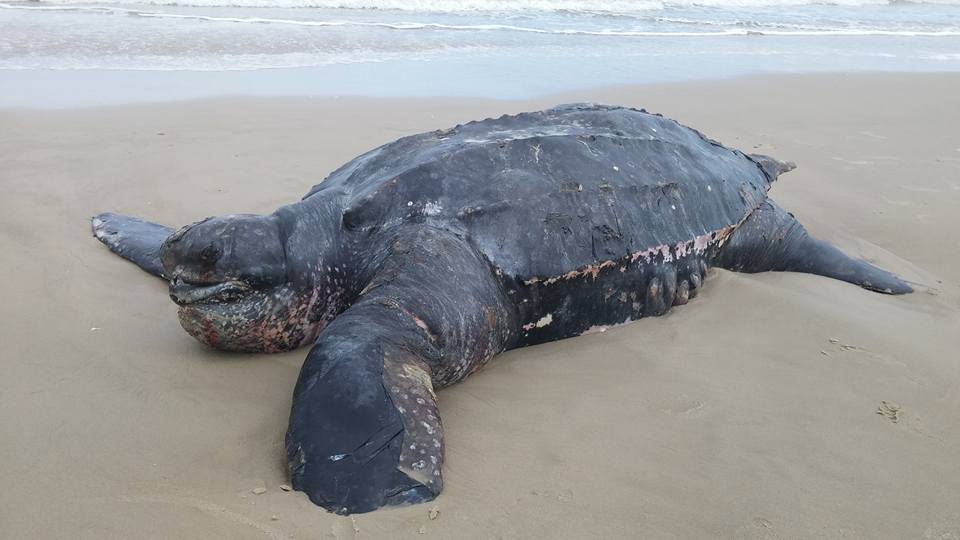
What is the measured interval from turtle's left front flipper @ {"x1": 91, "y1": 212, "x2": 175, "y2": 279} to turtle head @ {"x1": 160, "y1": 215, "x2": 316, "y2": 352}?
2.52 feet

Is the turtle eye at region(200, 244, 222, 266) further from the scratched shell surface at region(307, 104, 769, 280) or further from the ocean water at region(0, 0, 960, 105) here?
the ocean water at region(0, 0, 960, 105)

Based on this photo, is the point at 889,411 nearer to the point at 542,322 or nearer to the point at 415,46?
the point at 542,322

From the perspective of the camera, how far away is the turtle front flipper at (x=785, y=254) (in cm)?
391

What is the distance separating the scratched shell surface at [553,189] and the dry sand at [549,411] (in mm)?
361

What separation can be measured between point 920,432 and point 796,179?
11.6 ft

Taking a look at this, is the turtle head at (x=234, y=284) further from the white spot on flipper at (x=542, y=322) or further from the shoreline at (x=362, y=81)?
the shoreline at (x=362, y=81)

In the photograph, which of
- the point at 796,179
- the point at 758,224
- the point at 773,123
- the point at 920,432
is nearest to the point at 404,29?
the point at 773,123

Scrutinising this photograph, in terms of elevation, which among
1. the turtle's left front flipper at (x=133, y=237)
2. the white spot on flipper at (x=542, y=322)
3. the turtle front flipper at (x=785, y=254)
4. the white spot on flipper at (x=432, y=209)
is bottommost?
the turtle front flipper at (x=785, y=254)

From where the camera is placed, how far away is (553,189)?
10.6 ft

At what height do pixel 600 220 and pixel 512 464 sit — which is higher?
pixel 600 220

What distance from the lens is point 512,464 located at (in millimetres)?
2209

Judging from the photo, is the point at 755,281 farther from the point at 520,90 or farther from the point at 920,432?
the point at 520,90

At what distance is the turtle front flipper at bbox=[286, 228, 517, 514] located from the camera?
1997 millimetres

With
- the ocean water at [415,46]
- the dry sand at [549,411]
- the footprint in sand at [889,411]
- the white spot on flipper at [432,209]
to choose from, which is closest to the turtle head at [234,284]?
the dry sand at [549,411]
